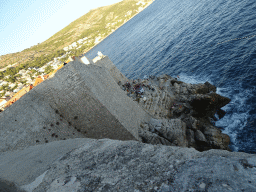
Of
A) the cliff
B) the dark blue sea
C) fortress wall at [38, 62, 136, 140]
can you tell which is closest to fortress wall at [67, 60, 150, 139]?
the cliff

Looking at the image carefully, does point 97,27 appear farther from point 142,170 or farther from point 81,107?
point 142,170

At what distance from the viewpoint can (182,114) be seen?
19.0 metres

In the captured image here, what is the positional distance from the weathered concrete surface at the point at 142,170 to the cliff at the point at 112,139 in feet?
0.07

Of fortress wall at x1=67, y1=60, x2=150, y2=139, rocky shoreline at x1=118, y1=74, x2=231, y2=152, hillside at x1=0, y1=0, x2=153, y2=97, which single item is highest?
hillside at x1=0, y1=0, x2=153, y2=97

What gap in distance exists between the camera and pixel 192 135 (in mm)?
15516

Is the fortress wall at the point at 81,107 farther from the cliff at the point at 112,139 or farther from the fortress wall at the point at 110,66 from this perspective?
the fortress wall at the point at 110,66

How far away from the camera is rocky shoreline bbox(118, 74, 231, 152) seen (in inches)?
571

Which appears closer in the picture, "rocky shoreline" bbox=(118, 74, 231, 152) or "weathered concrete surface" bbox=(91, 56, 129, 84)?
"rocky shoreline" bbox=(118, 74, 231, 152)

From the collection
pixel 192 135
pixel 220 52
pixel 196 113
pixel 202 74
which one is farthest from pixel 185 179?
pixel 220 52

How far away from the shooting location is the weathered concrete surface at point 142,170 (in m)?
2.78

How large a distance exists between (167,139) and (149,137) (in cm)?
217

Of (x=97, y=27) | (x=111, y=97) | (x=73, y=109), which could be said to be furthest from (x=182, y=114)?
(x=97, y=27)

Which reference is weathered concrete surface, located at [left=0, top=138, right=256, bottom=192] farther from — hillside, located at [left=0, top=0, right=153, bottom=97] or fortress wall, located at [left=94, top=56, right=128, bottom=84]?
hillside, located at [left=0, top=0, right=153, bottom=97]

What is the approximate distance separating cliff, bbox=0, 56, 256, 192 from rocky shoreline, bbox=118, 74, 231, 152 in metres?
0.10
